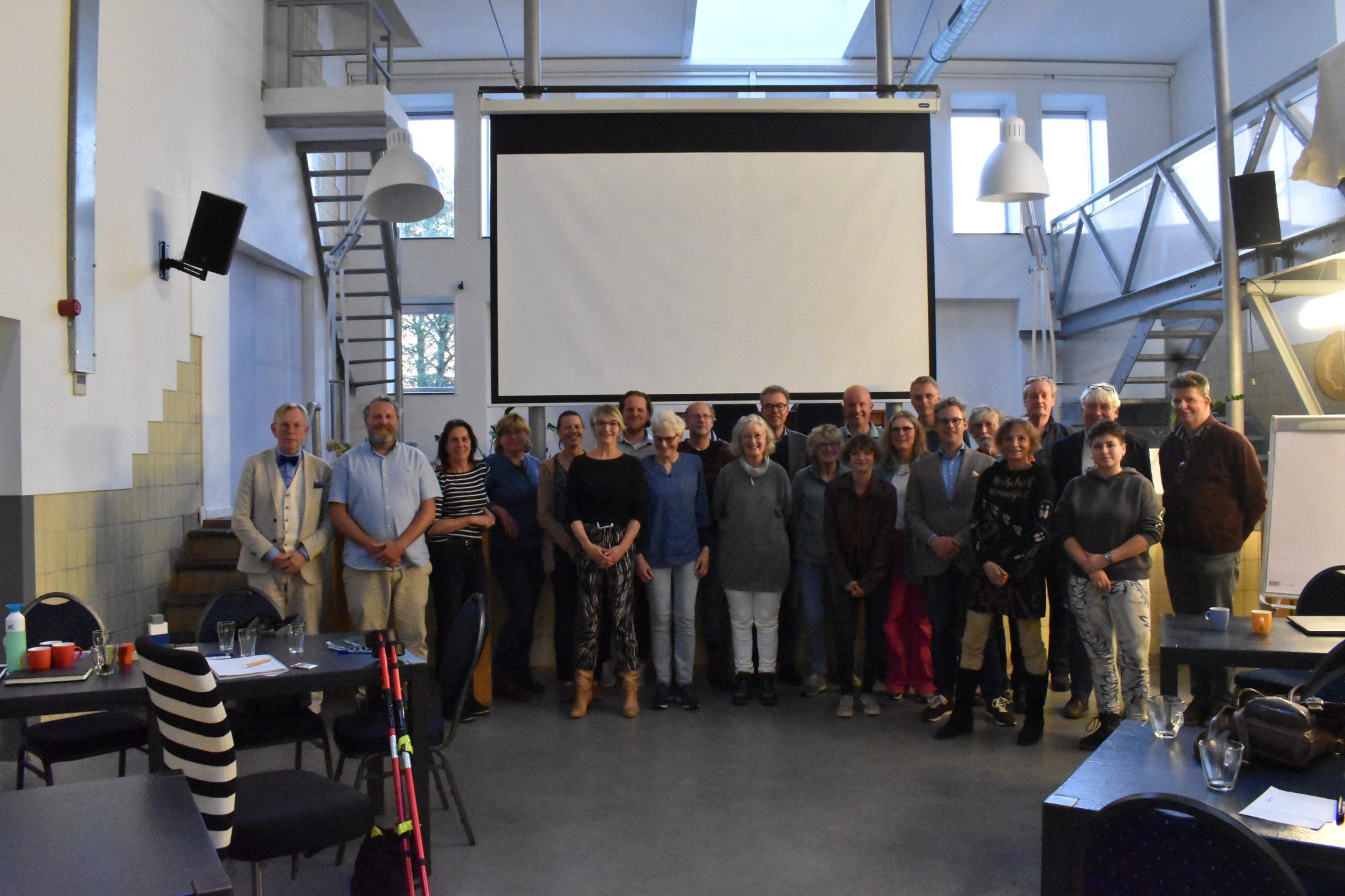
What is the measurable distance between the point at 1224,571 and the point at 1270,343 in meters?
2.78

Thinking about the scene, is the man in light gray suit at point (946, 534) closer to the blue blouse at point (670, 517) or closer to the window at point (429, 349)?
the blue blouse at point (670, 517)

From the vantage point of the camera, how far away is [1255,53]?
998 centimetres

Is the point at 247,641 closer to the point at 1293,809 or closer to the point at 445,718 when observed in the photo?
the point at 445,718

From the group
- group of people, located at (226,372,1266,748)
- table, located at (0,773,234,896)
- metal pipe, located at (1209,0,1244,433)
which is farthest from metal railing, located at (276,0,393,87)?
table, located at (0,773,234,896)

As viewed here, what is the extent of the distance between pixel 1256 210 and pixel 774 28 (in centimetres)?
638

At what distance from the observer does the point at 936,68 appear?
1015 cm

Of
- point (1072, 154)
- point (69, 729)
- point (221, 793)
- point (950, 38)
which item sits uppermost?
point (950, 38)

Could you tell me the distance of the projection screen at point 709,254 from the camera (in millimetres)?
5320

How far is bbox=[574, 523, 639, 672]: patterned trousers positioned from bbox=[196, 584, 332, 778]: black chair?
138 cm

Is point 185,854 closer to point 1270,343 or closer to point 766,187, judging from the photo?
point 766,187

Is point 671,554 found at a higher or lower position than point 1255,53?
lower

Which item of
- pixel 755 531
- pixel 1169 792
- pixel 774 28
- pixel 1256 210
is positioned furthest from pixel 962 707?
pixel 774 28

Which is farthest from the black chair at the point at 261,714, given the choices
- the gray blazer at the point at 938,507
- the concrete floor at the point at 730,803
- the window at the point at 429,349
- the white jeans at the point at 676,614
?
the window at the point at 429,349

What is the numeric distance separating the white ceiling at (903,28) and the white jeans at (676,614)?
6.98 metres
